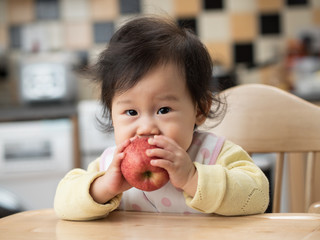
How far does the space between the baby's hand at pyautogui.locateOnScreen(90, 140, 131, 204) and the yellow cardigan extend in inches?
0.5

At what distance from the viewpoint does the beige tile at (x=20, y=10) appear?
10.2 feet

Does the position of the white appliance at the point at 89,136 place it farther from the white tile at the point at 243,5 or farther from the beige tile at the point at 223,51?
the white tile at the point at 243,5

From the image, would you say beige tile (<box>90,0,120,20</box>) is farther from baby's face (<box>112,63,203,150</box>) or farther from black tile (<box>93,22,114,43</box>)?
baby's face (<box>112,63,203,150</box>)

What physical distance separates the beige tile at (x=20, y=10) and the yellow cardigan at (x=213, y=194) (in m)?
2.38

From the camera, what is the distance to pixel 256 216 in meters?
0.85

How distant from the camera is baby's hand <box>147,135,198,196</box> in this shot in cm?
80

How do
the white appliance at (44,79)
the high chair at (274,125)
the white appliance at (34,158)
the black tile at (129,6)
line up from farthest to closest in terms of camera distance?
the black tile at (129,6), the white appliance at (44,79), the white appliance at (34,158), the high chair at (274,125)

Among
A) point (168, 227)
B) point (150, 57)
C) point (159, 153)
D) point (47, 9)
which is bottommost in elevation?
point (168, 227)

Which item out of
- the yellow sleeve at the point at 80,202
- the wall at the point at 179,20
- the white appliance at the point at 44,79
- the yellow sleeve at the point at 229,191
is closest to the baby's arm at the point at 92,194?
the yellow sleeve at the point at 80,202

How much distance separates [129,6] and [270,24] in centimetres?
85

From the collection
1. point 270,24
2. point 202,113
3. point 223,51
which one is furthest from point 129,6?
point 202,113

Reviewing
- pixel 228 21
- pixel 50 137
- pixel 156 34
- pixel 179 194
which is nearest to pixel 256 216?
pixel 179 194

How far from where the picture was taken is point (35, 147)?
2.58 meters

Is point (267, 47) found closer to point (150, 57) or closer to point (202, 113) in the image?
point (202, 113)
